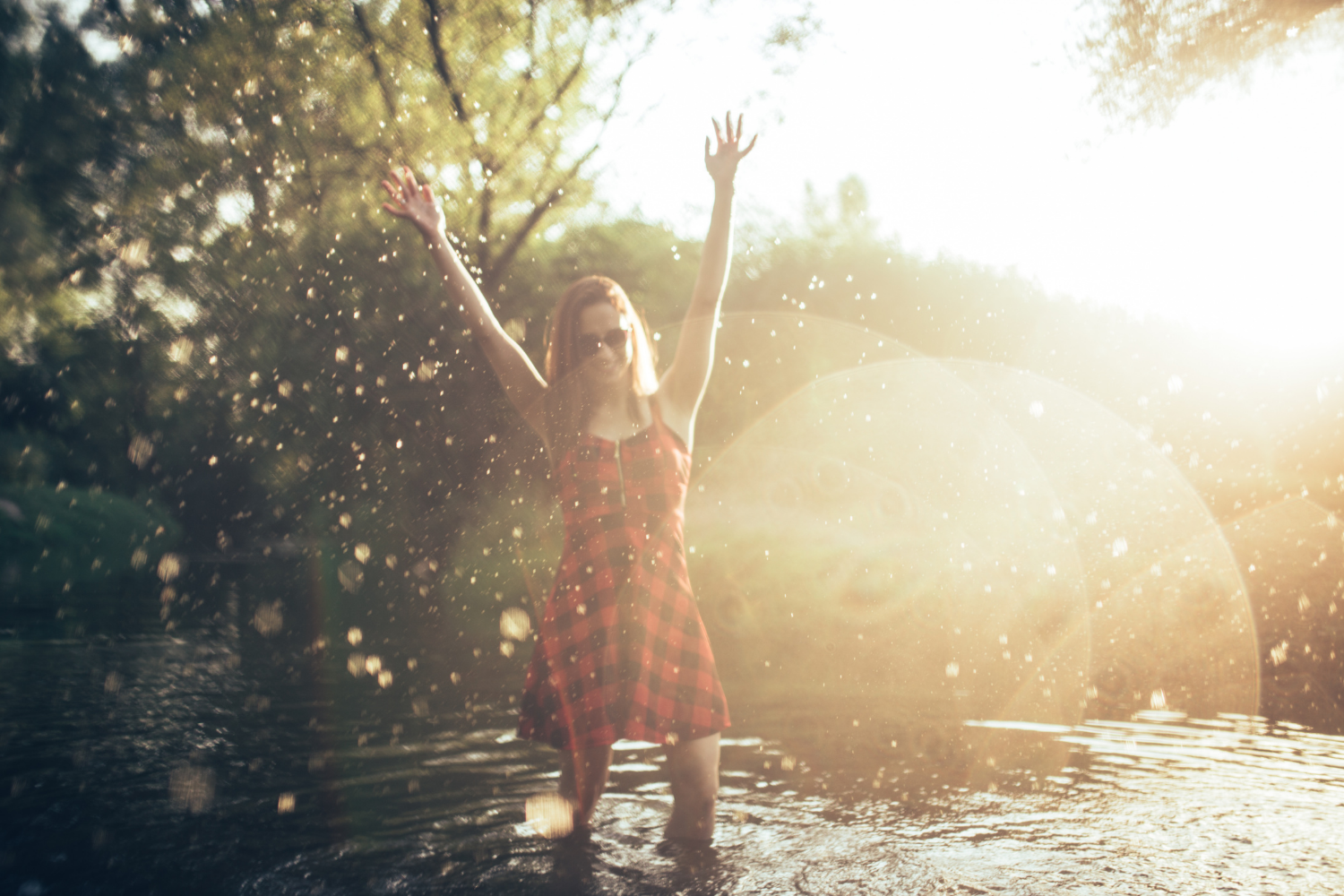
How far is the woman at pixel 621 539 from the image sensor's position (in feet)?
10.2

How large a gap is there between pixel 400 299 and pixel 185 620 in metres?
4.88

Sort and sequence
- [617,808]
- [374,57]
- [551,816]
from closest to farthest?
1. [551,816]
2. [617,808]
3. [374,57]

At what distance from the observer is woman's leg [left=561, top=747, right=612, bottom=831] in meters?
3.28

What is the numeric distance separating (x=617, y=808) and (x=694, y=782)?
1.11 m

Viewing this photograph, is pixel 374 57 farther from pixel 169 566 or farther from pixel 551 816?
pixel 169 566

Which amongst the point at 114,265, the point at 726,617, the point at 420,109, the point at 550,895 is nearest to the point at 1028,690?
the point at 726,617

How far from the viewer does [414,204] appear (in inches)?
140

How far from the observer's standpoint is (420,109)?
1325cm

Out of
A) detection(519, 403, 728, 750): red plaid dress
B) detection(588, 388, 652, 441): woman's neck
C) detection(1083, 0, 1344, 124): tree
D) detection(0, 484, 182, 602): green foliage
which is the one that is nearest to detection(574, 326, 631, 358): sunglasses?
detection(588, 388, 652, 441): woman's neck

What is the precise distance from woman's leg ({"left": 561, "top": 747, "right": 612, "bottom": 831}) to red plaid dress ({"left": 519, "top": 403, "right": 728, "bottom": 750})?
0.43 feet

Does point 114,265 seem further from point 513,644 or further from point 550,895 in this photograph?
point 550,895

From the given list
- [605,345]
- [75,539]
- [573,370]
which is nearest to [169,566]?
[75,539]

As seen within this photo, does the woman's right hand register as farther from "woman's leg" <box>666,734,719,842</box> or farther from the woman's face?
"woman's leg" <box>666,734,719,842</box>

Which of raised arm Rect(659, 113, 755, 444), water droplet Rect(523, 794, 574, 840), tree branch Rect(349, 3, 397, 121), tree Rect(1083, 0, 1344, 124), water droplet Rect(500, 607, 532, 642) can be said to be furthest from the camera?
tree branch Rect(349, 3, 397, 121)
